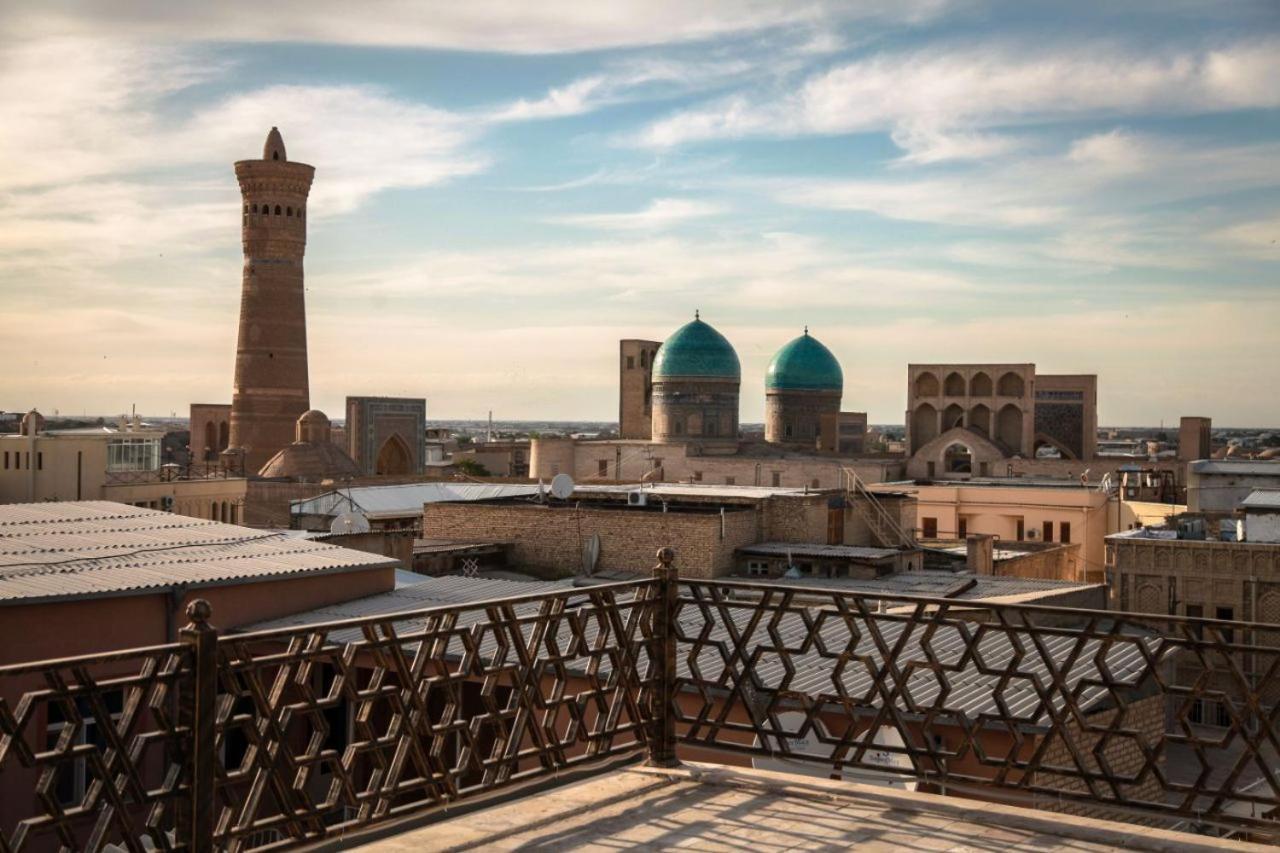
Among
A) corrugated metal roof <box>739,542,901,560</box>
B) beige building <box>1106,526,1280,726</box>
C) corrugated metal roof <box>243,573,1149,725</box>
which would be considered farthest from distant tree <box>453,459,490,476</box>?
corrugated metal roof <box>243,573,1149,725</box>

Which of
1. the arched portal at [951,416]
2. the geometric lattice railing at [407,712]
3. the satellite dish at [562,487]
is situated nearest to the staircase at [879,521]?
the satellite dish at [562,487]

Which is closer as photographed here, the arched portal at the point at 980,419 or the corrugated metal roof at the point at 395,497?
the corrugated metal roof at the point at 395,497

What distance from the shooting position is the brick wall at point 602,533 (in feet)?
59.2

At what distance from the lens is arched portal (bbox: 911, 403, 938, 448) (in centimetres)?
4175

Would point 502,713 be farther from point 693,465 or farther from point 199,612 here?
point 693,465

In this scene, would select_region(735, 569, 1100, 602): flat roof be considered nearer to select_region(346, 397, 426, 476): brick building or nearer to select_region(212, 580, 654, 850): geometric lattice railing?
select_region(212, 580, 654, 850): geometric lattice railing

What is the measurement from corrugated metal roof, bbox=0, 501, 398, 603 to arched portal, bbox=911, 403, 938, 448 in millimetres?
30353

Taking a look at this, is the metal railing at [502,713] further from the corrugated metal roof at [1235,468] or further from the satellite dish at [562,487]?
the corrugated metal roof at [1235,468]

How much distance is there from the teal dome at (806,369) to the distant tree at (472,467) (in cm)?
1200

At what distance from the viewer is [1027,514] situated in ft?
99.5

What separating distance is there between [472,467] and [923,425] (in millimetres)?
18067

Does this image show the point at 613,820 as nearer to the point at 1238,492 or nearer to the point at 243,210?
the point at 1238,492

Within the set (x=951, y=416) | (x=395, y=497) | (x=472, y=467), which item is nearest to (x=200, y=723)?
(x=395, y=497)

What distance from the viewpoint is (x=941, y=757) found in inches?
185
